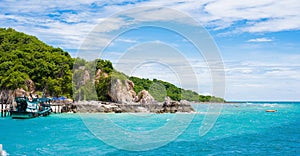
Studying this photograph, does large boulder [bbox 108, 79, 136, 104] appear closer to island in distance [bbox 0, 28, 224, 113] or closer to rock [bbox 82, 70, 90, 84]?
island in distance [bbox 0, 28, 224, 113]

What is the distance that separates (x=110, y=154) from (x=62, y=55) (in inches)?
2820

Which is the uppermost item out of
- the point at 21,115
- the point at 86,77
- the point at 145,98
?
the point at 86,77

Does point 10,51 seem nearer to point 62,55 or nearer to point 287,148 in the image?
point 62,55

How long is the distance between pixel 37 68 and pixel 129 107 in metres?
Answer: 25.6

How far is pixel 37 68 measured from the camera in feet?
275

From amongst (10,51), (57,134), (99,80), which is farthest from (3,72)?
(57,134)

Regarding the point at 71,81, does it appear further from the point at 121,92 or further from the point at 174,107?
the point at 174,107

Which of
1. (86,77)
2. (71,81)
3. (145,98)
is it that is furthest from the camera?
(71,81)

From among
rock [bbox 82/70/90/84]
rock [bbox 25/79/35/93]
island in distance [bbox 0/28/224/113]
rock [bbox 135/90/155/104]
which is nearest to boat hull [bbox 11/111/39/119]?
island in distance [bbox 0/28/224/113]

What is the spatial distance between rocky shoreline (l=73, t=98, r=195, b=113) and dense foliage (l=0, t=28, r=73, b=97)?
10.5 metres

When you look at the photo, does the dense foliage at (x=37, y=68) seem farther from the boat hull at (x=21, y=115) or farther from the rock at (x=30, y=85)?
the boat hull at (x=21, y=115)

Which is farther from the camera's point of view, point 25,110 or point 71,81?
point 71,81

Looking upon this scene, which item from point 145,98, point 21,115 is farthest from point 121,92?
point 21,115

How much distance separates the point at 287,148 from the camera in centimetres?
3012
